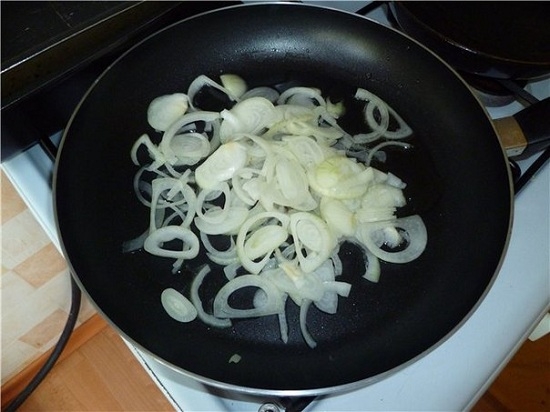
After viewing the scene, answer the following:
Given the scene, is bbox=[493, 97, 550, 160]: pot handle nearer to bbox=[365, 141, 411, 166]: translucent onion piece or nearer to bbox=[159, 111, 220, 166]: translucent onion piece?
bbox=[365, 141, 411, 166]: translucent onion piece

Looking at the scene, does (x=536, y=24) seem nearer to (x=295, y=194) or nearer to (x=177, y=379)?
(x=295, y=194)

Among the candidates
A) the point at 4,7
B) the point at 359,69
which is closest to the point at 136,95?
the point at 4,7

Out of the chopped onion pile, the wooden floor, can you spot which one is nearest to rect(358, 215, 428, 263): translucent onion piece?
the chopped onion pile

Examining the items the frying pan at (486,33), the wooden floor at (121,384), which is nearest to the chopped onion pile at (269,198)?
the frying pan at (486,33)

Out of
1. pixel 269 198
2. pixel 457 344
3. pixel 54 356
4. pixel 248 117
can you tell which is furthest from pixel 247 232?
pixel 54 356

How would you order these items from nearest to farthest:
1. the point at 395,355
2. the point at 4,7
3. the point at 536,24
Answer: the point at 395,355, the point at 4,7, the point at 536,24

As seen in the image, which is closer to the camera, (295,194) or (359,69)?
(295,194)
